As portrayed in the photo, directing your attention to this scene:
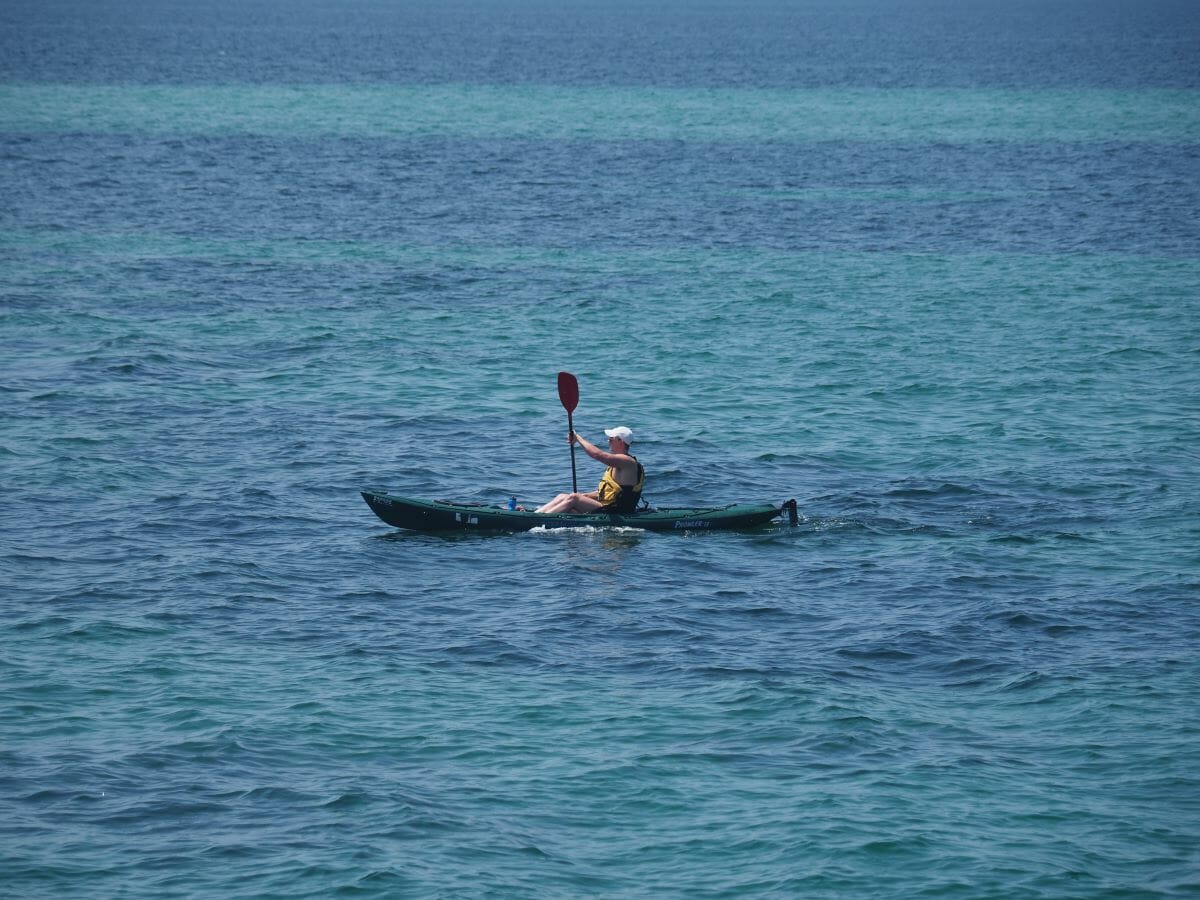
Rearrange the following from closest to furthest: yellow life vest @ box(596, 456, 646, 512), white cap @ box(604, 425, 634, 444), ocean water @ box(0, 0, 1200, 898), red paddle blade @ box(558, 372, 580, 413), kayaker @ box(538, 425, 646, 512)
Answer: ocean water @ box(0, 0, 1200, 898) → white cap @ box(604, 425, 634, 444) → kayaker @ box(538, 425, 646, 512) → yellow life vest @ box(596, 456, 646, 512) → red paddle blade @ box(558, 372, 580, 413)

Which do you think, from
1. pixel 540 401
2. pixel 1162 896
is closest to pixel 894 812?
pixel 1162 896

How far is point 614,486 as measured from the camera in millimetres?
21500

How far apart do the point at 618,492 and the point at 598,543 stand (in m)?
0.77

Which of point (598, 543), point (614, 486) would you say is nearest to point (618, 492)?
point (614, 486)

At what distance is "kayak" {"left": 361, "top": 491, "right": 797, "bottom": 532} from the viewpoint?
2123 cm

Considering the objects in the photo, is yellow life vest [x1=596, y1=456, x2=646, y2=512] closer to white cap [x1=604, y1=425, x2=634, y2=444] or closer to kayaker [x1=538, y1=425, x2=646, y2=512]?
kayaker [x1=538, y1=425, x2=646, y2=512]

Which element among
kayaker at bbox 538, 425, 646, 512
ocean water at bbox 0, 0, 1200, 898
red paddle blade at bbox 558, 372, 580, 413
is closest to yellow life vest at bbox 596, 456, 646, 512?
kayaker at bbox 538, 425, 646, 512

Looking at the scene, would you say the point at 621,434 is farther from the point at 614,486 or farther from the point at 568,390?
the point at 568,390

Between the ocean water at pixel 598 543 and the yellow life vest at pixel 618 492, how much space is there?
393mm

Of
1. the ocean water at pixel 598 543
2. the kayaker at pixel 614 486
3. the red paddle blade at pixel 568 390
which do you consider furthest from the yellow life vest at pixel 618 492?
the red paddle blade at pixel 568 390

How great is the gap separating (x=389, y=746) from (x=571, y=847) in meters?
2.49

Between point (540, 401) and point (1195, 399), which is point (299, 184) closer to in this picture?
point (540, 401)

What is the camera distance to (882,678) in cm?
1680

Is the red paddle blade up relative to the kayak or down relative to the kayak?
up
